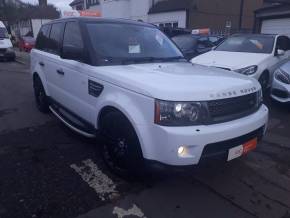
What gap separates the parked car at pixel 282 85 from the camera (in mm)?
6094

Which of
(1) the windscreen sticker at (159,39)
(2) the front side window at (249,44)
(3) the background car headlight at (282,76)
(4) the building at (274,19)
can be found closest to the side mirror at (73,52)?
(1) the windscreen sticker at (159,39)

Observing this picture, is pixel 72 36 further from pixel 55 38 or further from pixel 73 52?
pixel 55 38

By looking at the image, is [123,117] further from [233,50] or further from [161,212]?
[233,50]

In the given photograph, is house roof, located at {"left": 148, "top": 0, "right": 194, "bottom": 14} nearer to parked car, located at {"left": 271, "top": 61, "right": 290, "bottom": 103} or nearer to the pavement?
parked car, located at {"left": 271, "top": 61, "right": 290, "bottom": 103}

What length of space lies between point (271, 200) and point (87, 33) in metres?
2.96

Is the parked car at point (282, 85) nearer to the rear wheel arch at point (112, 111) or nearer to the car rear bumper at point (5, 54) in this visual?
the rear wheel arch at point (112, 111)

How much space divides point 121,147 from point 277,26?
15266mm

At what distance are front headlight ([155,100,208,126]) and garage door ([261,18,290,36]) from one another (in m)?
14.6

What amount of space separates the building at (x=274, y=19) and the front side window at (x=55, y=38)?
1333 cm

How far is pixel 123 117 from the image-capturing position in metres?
3.23

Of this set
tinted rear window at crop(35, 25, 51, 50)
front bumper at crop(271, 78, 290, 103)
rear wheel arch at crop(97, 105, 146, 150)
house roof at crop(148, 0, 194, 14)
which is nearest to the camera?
rear wheel arch at crop(97, 105, 146, 150)

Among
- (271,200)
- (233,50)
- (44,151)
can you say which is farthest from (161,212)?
(233,50)

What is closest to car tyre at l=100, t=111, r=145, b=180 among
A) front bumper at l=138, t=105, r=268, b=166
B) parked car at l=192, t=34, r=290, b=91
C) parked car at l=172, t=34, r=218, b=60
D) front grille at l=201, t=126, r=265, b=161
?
front bumper at l=138, t=105, r=268, b=166

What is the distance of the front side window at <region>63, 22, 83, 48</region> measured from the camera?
13.3 ft
